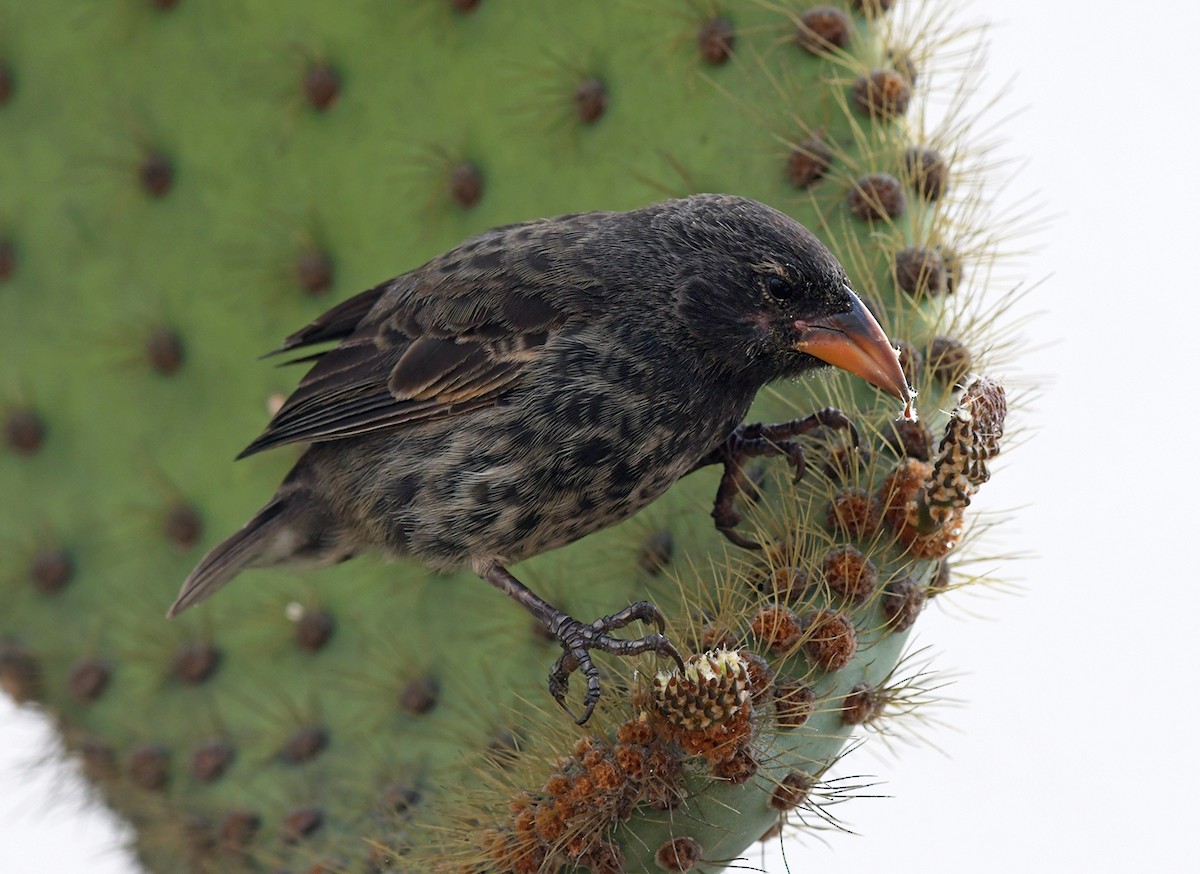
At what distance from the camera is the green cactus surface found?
1.49 metres

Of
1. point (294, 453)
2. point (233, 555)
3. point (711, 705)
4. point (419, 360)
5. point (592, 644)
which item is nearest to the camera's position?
point (711, 705)

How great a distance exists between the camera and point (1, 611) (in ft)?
8.23

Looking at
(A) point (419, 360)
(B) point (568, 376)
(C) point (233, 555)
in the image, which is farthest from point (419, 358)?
(C) point (233, 555)

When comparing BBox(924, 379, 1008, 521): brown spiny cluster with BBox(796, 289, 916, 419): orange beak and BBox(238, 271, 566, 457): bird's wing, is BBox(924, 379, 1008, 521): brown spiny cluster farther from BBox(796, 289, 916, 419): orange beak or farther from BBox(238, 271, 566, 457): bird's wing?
BBox(238, 271, 566, 457): bird's wing

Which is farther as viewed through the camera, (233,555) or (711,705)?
(233,555)

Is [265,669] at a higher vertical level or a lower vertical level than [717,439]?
lower

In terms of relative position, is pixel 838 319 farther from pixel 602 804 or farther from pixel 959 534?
pixel 602 804

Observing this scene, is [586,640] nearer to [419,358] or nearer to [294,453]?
[419,358]

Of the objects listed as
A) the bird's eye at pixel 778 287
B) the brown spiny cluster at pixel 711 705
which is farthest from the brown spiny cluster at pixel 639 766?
the bird's eye at pixel 778 287

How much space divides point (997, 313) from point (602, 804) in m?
0.82

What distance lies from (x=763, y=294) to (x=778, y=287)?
1.1 inches

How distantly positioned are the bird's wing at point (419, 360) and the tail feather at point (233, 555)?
131mm

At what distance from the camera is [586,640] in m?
1.70

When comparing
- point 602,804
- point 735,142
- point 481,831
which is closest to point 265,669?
point 481,831
